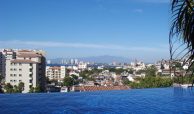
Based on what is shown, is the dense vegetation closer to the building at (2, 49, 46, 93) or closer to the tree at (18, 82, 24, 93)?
the building at (2, 49, 46, 93)

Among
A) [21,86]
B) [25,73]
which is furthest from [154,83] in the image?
[21,86]

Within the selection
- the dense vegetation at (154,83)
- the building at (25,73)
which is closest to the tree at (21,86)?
the building at (25,73)

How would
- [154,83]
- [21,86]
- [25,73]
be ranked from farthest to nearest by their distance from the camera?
1. [154,83]
2. [25,73]
3. [21,86]

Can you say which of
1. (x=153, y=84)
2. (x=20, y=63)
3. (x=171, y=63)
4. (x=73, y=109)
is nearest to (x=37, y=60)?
(x=20, y=63)

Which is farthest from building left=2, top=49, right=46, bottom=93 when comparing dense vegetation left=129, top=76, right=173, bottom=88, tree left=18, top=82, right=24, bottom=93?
dense vegetation left=129, top=76, right=173, bottom=88

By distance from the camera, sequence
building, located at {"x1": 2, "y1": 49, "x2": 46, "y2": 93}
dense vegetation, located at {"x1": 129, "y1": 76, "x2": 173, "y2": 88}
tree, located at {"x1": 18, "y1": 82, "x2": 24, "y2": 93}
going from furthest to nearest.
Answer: dense vegetation, located at {"x1": 129, "y1": 76, "x2": 173, "y2": 88}
building, located at {"x1": 2, "y1": 49, "x2": 46, "y2": 93}
tree, located at {"x1": 18, "y1": 82, "x2": 24, "y2": 93}

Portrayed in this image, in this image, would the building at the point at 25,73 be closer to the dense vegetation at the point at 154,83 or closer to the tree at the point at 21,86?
the tree at the point at 21,86

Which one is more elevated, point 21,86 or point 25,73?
point 25,73

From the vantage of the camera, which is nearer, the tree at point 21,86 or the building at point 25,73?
the tree at point 21,86

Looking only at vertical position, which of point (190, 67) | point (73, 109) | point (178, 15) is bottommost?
point (73, 109)

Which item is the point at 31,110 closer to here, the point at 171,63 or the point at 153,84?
the point at 171,63

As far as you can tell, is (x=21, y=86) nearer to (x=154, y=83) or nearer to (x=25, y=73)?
(x=25, y=73)
